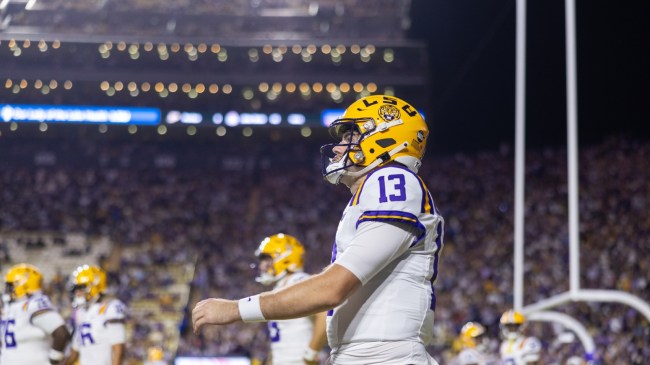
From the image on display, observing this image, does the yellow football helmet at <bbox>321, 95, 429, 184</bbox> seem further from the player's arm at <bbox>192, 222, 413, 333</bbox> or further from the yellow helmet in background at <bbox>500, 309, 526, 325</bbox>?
the yellow helmet in background at <bbox>500, 309, 526, 325</bbox>

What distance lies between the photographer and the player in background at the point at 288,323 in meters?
5.68

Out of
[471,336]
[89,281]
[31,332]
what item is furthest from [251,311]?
[471,336]

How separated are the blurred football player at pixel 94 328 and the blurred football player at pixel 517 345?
13.9 ft

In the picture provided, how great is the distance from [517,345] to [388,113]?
23.7ft

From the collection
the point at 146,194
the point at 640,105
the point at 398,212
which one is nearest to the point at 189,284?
the point at 146,194

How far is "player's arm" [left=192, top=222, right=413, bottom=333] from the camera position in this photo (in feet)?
8.34

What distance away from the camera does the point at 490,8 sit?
2194cm

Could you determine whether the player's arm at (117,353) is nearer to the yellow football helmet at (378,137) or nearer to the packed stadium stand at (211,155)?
the yellow football helmet at (378,137)

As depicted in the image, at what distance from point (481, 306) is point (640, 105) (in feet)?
24.0

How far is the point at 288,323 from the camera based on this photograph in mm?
6023

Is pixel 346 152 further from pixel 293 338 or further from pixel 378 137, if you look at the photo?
pixel 293 338

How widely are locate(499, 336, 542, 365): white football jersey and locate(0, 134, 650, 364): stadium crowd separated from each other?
6.78m

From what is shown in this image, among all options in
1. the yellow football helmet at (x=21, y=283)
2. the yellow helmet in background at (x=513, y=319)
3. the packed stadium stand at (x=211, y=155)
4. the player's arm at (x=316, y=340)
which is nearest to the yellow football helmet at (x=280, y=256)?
the player's arm at (x=316, y=340)

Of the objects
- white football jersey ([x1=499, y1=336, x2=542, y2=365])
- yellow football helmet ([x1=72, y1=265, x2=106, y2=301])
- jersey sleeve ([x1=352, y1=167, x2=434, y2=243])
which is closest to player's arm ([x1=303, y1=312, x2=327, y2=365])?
yellow football helmet ([x1=72, y1=265, x2=106, y2=301])
